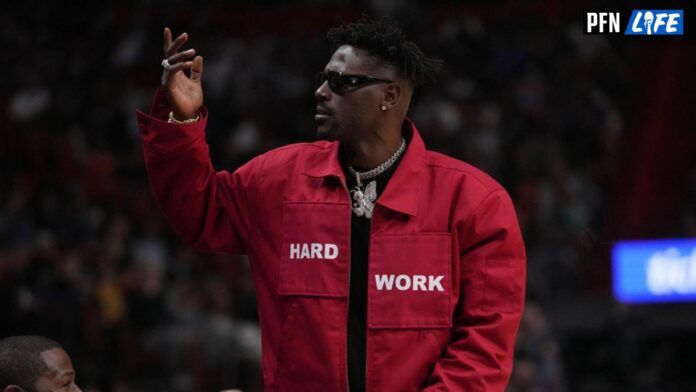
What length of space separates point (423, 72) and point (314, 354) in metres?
0.88

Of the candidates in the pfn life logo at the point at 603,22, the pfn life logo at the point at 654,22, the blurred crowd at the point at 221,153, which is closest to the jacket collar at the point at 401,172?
the pfn life logo at the point at 603,22

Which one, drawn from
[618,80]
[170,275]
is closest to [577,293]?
[618,80]

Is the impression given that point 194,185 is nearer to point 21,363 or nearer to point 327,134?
point 327,134

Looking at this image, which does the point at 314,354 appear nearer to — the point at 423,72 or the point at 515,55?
the point at 423,72

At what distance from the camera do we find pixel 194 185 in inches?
136

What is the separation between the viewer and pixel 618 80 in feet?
36.3

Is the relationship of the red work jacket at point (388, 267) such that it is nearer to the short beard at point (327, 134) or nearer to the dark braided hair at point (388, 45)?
the short beard at point (327, 134)

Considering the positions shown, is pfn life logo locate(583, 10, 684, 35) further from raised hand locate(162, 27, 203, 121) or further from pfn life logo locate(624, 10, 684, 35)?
raised hand locate(162, 27, 203, 121)

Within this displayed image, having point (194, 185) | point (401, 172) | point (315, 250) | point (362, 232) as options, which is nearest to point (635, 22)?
point (401, 172)

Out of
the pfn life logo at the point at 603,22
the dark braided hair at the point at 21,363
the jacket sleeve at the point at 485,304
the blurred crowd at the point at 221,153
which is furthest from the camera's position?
the blurred crowd at the point at 221,153

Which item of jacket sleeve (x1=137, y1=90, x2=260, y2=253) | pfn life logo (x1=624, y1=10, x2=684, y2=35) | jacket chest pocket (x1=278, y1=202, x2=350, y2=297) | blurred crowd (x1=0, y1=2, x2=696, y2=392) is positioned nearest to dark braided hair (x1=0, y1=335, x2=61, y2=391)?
jacket sleeve (x1=137, y1=90, x2=260, y2=253)

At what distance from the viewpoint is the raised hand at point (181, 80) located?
332 cm

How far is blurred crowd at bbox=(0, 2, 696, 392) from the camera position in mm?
7391

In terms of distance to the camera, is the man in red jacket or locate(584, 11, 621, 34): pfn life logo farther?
locate(584, 11, 621, 34): pfn life logo
